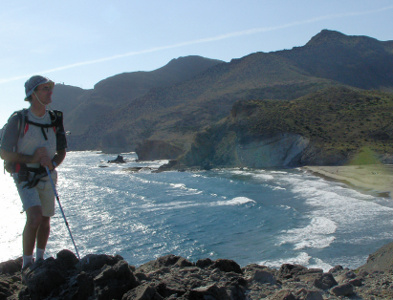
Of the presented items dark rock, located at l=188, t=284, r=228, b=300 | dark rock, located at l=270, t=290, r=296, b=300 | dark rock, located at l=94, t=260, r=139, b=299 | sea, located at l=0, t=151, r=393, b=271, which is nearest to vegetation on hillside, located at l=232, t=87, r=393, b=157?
sea, located at l=0, t=151, r=393, b=271

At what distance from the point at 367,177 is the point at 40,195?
96.7ft

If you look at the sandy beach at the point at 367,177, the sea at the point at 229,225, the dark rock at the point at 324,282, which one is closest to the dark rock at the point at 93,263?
the sea at the point at 229,225

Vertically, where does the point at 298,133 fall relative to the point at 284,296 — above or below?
below

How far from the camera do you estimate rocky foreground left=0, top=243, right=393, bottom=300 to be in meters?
4.26

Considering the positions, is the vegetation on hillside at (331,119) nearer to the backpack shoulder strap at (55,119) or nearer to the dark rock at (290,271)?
the dark rock at (290,271)

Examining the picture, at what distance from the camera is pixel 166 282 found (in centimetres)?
461

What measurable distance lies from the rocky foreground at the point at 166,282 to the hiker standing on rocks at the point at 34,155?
1.42 feet

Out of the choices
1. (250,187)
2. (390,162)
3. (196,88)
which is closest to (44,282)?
(250,187)

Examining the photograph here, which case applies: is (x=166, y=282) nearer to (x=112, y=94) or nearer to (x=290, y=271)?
(x=290, y=271)

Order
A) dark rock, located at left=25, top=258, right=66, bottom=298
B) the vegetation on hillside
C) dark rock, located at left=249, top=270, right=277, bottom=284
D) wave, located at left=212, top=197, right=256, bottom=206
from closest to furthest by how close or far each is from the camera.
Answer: dark rock, located at left=25, top=258, right=66, bottom=298 → dark rock, located at left=249, top=270, right=277, bottom=284 → wave, located at left=212, top=197, right=256, bottom=206 → the vegetation on hillside

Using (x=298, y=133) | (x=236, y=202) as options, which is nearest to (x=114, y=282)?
(x=236, y=202)

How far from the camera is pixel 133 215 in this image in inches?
854

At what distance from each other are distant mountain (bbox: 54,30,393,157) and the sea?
46499 mm

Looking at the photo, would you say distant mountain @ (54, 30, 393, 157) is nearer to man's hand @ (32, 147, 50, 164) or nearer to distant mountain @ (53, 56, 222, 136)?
distant mountain @ (53, 56, 222, 136)
